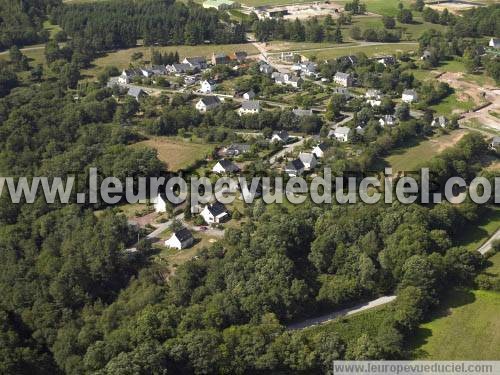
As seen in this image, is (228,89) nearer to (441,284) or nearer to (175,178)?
(175,178)

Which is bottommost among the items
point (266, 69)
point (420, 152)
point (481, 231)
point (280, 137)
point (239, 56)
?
point (481, 231)

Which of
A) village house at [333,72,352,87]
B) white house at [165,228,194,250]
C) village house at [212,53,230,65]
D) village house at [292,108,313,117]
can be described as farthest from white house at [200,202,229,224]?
village house at [212,53,230,65]

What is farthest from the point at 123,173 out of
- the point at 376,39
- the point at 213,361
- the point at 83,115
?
the point at 376,39

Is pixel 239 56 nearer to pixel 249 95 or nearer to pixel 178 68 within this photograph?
pixel 178 68

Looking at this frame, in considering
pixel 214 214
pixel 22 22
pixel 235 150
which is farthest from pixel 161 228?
pixel 22 22

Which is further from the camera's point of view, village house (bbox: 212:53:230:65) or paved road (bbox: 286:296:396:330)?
village house (bbox: 212:53:230:65)

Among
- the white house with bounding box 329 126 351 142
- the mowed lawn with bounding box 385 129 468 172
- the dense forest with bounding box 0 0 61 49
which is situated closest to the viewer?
the mowed lawn with bounding box 385 129 468 172

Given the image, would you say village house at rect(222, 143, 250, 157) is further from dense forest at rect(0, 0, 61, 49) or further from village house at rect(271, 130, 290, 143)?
dense forest at rect(0, 0, 61, 49)
